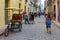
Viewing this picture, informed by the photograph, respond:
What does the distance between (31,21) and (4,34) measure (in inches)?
647

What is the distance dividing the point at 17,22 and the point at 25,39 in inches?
218

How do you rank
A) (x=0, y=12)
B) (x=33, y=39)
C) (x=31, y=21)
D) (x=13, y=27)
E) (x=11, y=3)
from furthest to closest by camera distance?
(x=31, y=21), (x=11, y=3), (x=0, y=12), (x=13, y=27), (x=33, y=39)

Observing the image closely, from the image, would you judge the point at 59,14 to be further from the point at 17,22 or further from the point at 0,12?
the point at 17,22

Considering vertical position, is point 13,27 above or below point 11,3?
below

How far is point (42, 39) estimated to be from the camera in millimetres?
13352

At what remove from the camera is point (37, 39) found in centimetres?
1331

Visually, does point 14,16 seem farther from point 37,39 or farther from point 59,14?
point 59,14

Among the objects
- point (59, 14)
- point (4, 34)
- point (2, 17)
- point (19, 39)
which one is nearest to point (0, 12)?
point (2, 17)

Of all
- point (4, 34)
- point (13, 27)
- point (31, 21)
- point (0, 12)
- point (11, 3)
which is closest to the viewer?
point (4, 34)

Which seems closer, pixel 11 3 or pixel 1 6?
pixel 1 6

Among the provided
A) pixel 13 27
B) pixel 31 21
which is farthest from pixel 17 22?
pixel 31 21

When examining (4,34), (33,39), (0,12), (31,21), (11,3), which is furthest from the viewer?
(31,21)

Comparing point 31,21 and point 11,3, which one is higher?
point 11,3

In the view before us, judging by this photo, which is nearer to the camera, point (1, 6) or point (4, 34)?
point (4, 34)
